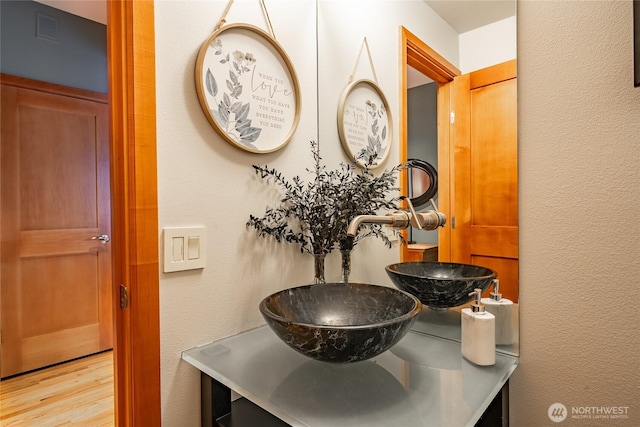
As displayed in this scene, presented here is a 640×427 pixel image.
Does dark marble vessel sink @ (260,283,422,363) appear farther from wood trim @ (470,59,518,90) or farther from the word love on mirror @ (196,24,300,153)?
wood trim @ (470,59,518,90)

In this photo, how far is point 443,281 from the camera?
36.0 inches

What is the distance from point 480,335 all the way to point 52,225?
2.87 meters

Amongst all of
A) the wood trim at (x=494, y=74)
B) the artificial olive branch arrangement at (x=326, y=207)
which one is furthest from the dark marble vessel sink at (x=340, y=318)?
the wood trim at (x=494, y=74)

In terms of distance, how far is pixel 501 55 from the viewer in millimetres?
894

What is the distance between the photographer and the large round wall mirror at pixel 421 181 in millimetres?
1050

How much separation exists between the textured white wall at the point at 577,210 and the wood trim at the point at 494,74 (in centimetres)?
3

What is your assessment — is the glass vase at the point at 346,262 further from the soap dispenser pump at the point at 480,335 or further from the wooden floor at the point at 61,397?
the wooden floor at the point at 61,397

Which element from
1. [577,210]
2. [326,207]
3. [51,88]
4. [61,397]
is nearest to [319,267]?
[326,207]

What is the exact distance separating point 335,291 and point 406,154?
1.63 feet

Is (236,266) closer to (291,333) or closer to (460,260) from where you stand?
(291,333)

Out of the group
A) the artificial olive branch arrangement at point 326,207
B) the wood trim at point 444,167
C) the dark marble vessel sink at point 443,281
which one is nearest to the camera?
the dark marble vessel sink at point 443,281

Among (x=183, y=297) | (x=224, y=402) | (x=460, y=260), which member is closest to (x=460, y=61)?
(x=460, y=260)

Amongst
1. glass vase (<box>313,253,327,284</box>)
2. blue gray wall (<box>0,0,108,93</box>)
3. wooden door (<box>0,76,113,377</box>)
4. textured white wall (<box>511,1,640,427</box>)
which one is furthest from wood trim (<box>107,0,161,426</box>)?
blue gray wall (<box>0,0,108,93</box>)

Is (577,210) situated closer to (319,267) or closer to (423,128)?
(423,128)
